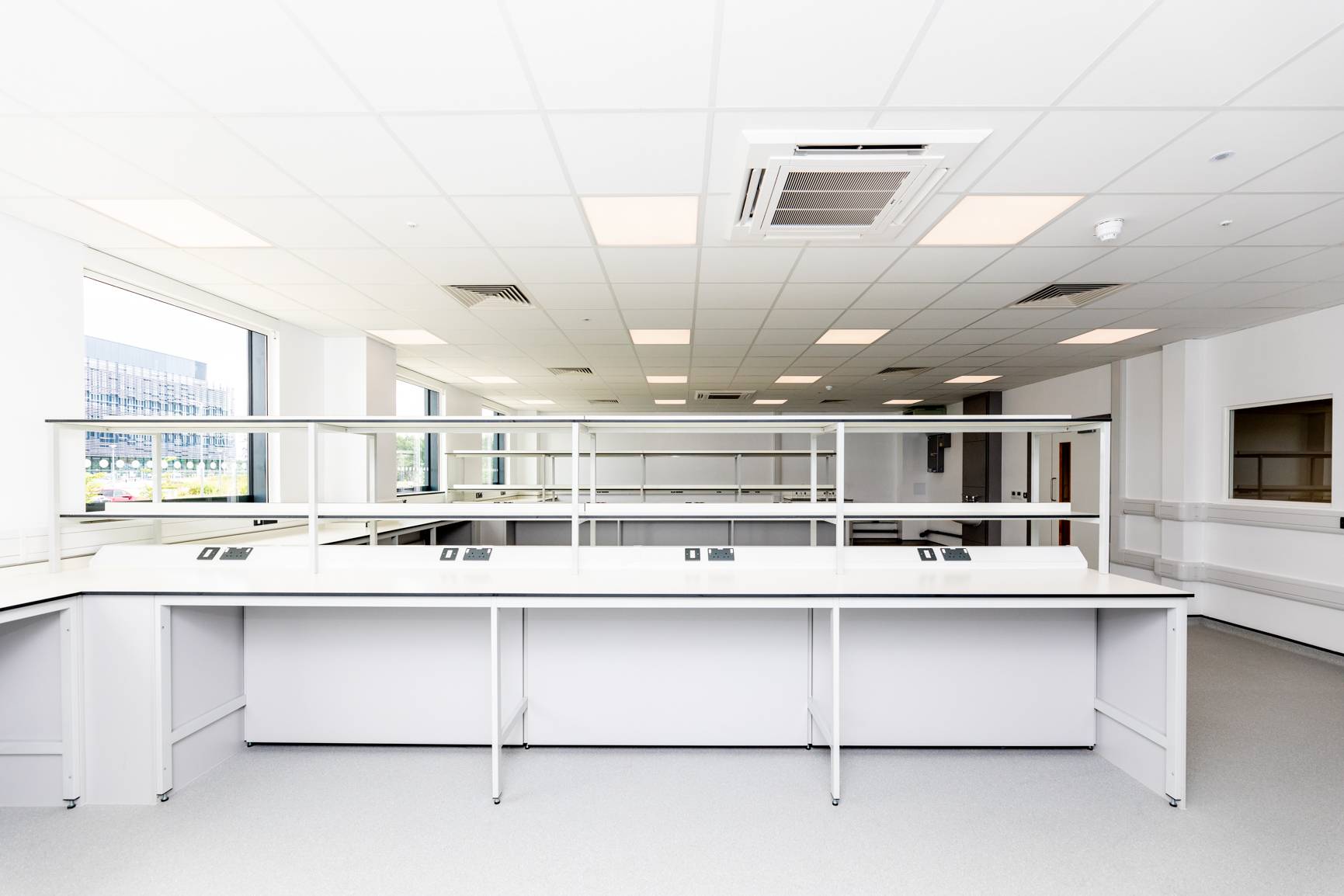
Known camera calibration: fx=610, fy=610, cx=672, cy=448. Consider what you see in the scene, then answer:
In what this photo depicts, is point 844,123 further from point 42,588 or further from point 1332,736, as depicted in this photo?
point 1332,736

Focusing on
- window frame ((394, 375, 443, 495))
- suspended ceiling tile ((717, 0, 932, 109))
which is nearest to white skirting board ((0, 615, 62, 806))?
suspended ceiling tile ((717, 0, 932, 109))

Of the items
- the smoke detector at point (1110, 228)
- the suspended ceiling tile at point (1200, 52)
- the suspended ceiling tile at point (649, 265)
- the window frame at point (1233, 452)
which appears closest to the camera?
the suspended ceiling tile at point (1200, 52)

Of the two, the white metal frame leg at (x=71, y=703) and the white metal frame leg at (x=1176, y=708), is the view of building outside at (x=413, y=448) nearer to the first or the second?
the white metal frame leg at (x=71, y=703)

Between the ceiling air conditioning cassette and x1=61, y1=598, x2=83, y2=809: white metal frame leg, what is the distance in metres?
3.04

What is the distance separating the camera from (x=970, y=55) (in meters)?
1.77

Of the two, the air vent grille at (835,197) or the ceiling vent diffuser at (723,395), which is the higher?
the air vent grille at (835,197)

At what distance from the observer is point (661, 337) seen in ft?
17.7

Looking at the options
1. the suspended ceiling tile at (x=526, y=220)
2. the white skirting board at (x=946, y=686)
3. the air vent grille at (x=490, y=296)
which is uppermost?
the suspended ceiling tile at (x=526, y=220)

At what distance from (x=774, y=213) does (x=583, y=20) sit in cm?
125

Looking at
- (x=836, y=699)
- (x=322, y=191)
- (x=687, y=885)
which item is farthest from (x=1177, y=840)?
(x=322, y=191)

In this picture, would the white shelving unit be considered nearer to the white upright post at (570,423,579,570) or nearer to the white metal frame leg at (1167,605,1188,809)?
the white upright post at (570,423,579,570)

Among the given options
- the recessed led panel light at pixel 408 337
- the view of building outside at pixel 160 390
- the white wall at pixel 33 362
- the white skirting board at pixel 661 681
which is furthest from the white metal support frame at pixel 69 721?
the recessed led panel light at pixel 408 337

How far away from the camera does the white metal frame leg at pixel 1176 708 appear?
2262 millimetres

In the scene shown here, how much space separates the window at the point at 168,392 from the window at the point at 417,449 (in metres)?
2.66
